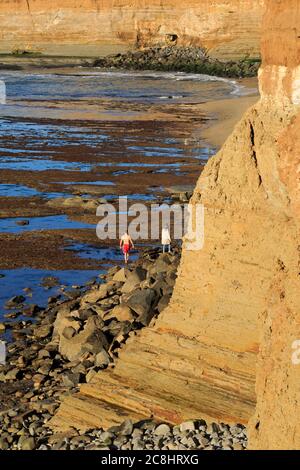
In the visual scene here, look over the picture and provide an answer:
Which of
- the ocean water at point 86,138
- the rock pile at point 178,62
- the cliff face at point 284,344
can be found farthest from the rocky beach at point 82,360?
the rock pile at point 178,62

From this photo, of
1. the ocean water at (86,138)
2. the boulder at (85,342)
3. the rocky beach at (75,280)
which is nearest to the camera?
the rocky beach at (75,280)

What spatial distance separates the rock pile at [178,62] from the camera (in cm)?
9319

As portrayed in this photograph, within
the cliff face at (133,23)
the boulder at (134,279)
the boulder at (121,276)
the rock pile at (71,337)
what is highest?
the cliff face at (133,23)

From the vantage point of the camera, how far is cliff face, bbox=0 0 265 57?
104 m

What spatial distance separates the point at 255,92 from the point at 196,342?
195ft

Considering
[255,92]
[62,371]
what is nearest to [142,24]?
[255,92]

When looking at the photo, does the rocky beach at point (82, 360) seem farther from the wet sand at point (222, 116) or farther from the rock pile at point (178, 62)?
the rock pile at point (178, 62)

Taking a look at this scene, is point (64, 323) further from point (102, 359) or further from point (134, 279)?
point (102, 359)

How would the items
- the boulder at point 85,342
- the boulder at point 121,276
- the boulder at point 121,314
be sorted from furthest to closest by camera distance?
the boulder at point 121,276
the boulder at point 121,314
the boulder at point 85,342

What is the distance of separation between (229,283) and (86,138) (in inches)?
1373

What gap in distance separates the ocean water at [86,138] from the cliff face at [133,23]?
2136 centimetres

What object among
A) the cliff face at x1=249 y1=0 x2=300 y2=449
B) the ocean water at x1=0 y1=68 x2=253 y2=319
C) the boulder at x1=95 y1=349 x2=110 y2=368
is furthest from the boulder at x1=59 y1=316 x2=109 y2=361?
the cliff face at x1=249 y1=0 x2=300 y2=449

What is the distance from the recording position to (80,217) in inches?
1094

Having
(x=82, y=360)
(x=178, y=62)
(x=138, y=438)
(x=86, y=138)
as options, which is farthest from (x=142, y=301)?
(x=178, y=62)
